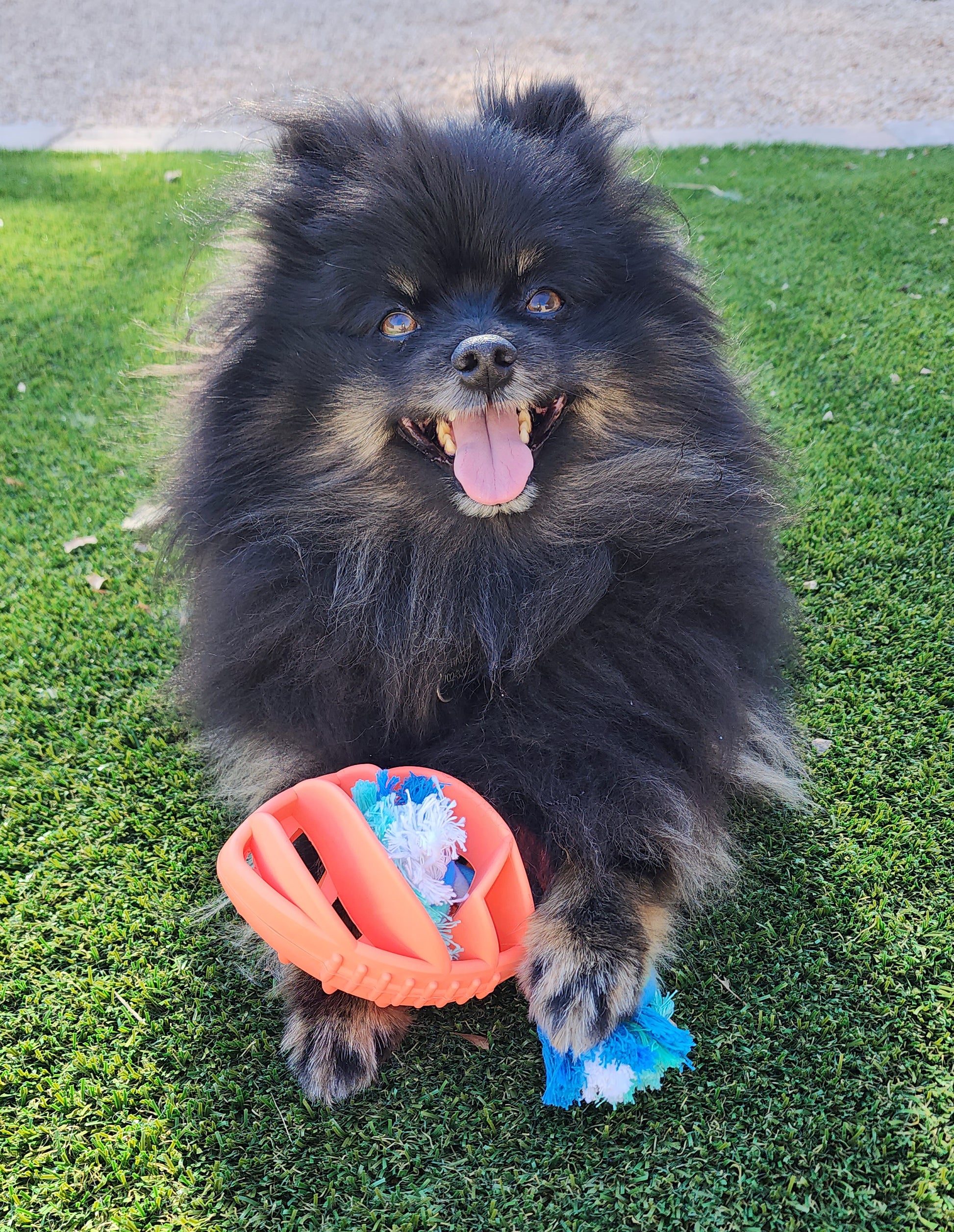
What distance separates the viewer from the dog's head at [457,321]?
199 cm

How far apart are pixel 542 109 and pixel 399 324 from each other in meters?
0.78

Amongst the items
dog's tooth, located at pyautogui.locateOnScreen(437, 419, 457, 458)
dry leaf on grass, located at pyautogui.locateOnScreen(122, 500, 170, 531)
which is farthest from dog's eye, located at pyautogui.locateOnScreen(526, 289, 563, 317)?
dry leaf on grass, located at pyautogui.locateOnScreen(122, 500, 170, 531)

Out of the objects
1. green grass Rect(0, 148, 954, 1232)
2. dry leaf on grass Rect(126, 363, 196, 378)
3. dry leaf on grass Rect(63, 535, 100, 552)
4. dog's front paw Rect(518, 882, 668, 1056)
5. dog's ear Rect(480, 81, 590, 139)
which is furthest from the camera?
dry leaf on grass Rect(63, 535, 100, 552)

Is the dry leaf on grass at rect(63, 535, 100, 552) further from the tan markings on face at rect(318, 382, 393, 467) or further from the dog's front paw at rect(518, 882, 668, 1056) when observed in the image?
the dog's front paw at rect(518, 882, 668, 1056)

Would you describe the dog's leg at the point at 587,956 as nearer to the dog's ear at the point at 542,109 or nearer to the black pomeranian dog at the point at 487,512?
the black pomeranian dog at the point at 487,512

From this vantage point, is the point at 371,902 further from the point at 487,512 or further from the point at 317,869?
the point at 487,512

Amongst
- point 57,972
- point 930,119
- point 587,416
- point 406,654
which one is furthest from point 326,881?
point 930,119

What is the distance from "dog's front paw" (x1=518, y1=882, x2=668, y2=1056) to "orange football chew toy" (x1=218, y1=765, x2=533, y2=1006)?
48mm

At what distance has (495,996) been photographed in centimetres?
185

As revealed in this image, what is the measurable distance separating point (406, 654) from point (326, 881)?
20.7 inches

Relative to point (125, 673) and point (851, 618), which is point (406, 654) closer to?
point (125, 673)

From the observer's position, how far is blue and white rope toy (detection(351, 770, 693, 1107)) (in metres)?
1.64

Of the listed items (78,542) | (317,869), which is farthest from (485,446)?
(78,542)

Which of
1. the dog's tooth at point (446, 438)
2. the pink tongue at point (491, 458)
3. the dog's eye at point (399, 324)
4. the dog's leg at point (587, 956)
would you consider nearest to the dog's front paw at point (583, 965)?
the dog's leg at point (587, 956)
